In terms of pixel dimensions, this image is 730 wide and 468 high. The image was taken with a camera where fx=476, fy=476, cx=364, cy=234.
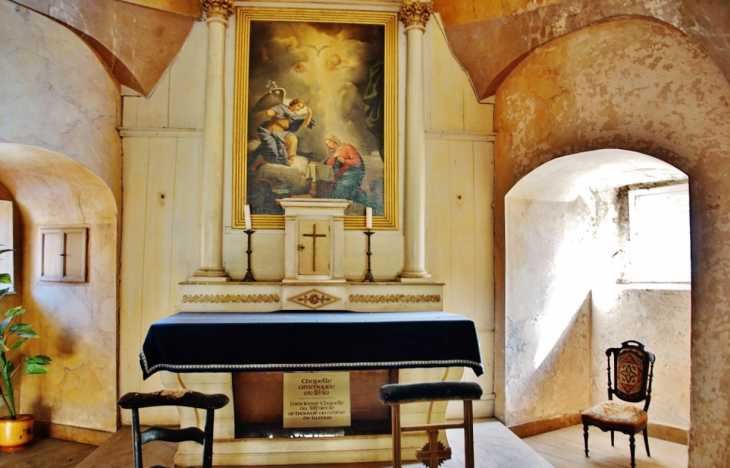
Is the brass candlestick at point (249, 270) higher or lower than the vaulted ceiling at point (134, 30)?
lower

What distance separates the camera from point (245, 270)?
16.3 ft

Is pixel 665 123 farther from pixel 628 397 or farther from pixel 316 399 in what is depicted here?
pixel 316 399

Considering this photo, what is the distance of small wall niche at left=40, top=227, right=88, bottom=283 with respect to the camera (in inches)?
193

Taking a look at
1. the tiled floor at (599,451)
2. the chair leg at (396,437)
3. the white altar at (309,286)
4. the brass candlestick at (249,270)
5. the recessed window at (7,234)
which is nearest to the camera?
the chair leg at (396,437)

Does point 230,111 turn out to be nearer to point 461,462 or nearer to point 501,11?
point 501,11

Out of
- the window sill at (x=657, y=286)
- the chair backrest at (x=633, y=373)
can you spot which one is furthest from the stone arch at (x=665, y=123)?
the window sill at (x=657, y=286)

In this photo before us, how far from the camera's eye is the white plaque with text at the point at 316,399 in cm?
386

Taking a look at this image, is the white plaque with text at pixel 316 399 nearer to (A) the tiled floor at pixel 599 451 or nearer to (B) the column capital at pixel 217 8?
(A) the tiled floor at pixel 599 451

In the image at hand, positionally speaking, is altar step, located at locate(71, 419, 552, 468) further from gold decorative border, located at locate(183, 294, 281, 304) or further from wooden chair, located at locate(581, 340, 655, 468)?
gold decorative border, located at locate(183, 294, 281, 304)

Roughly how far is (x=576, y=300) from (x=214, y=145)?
4.29 m

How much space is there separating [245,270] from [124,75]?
7.66ft

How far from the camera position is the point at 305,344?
3.56 metres

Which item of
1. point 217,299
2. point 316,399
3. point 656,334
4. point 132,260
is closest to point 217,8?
point 132,260

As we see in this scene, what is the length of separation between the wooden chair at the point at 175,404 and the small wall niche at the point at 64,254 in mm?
3168
